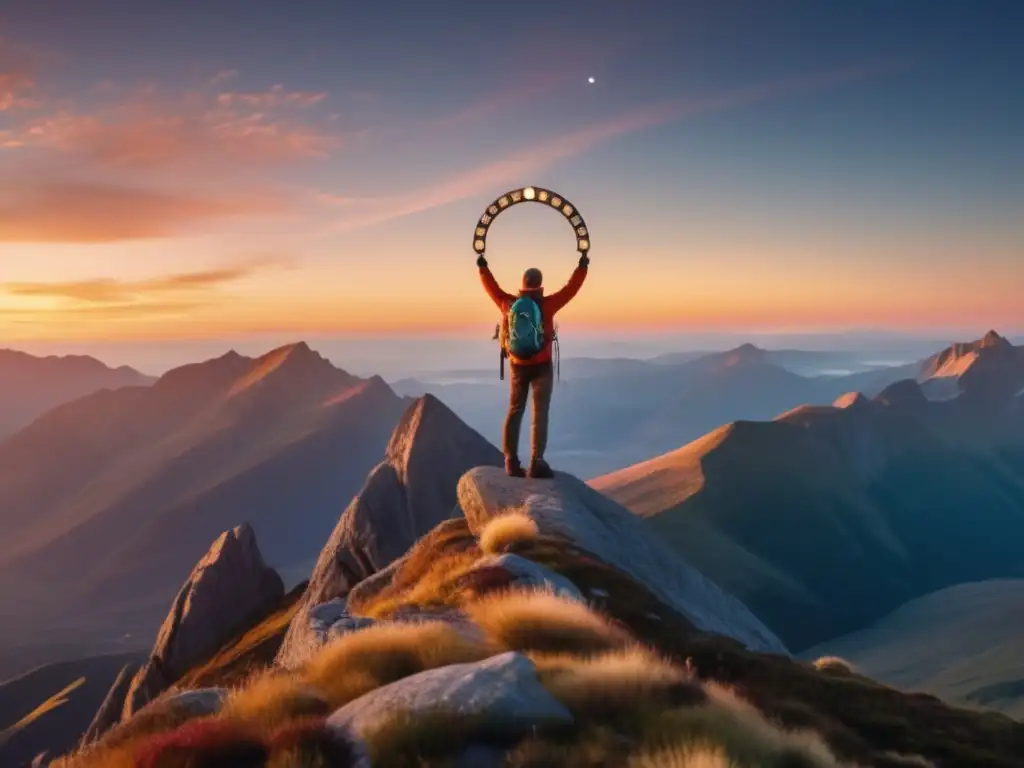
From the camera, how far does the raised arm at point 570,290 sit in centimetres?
1666

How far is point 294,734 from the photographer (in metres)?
5.68

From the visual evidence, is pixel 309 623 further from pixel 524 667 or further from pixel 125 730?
pixel 524 667

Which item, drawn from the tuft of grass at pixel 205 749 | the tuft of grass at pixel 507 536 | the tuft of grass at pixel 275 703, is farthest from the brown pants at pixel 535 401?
the tuft of grass at pixel 205 749

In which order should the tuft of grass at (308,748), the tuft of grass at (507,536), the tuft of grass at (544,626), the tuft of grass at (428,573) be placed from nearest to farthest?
the tuft of grass at (308,748), the tuft of grass at (544,626), the tuft of grass at (428,573), the tuft of grass at (507,536)

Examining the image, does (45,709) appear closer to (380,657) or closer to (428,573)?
(428,573)

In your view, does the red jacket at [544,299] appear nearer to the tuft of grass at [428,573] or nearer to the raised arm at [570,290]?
the raised arm at [570,290]

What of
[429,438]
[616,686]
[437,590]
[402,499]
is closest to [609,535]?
[437,590]

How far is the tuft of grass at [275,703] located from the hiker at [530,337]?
10.6m

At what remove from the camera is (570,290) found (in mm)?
16797

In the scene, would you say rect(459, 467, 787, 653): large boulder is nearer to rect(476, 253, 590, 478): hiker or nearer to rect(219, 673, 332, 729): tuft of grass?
rect(476, 253, 590, 478): hiker

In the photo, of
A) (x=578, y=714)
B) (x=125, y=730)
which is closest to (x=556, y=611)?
(x=578, y=714)


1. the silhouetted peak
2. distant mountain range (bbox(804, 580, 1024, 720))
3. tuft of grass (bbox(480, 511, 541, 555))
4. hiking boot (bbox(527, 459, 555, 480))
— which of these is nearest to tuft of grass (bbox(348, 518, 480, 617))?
tuft of grass (bbox(480, 511, 541, 555))

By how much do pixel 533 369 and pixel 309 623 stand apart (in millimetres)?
7835

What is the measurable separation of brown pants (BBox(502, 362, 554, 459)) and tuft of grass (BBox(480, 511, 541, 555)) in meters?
3.06
